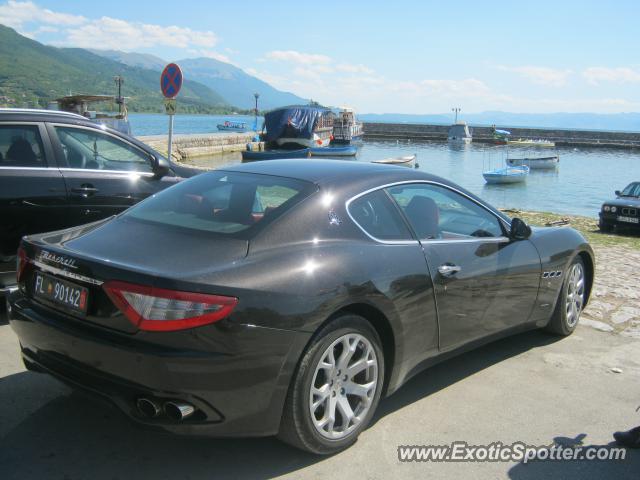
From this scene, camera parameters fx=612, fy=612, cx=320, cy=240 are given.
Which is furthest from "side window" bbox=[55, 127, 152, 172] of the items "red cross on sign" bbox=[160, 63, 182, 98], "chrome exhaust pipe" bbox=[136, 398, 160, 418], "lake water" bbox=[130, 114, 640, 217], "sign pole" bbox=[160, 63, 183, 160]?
"lake water" bbox=[130, 114, 640, 217]

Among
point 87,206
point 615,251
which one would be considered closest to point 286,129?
point 615,251

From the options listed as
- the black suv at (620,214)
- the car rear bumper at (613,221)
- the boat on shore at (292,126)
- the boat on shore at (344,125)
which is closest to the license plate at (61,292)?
the black suv at (620,214)

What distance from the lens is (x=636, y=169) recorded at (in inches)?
2441

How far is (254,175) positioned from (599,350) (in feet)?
10.6

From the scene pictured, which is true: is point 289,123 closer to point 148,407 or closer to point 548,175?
point 548,175

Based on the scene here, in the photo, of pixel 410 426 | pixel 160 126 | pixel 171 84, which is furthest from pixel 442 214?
pixel 160 126

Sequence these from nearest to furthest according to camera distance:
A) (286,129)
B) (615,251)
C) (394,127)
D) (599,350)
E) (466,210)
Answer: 1. (466,210)
2. (599,350)
3. (615,251)
4. (286,129)
5. (394,127)

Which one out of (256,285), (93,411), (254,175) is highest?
(254,175)

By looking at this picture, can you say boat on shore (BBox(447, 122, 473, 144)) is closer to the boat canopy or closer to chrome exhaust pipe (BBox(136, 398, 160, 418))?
the boat canopy

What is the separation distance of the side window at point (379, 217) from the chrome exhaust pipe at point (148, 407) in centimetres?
147

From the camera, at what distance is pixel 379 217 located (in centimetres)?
361

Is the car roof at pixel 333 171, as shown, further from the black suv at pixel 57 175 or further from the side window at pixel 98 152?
the side window at pixel 98 152

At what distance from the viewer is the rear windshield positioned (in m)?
3.27

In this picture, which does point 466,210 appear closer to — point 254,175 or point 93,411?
point 254,175
